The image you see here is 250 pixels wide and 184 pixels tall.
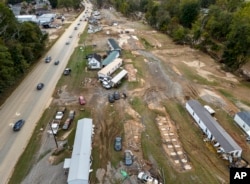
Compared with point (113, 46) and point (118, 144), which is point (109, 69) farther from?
point (118, 144)

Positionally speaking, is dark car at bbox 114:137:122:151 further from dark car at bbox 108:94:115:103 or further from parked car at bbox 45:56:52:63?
parked car at bbox 45:56:52:63

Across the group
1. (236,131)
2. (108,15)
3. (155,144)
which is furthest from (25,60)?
(108,15)

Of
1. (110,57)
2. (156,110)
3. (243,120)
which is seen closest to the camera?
(243,120)

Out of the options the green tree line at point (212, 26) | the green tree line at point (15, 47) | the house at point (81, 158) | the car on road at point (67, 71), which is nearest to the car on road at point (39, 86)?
the green tree line at point (15, 47)

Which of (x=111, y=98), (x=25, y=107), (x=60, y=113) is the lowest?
(x=25, y=107)

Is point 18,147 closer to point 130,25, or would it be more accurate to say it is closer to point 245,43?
point 245,43

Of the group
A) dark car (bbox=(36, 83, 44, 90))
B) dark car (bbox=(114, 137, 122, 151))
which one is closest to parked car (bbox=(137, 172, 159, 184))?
dark car (bbox=(114, 137, 122, 151))

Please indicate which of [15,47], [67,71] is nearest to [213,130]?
[67,71]
